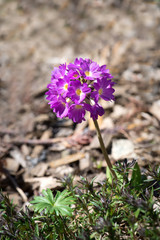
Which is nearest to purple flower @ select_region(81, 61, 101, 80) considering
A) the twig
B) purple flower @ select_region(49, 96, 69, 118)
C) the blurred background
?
purple flower @ select_region(49, 96, 69, 118)

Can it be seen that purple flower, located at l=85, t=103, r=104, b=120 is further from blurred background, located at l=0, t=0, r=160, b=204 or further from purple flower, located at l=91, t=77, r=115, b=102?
blurred background, located at l=0, t=0, r=160, b=204

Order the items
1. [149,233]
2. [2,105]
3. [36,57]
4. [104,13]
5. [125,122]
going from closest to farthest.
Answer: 1. [149,233]
2. [125,122]
3. [2,105]
4. [36,57]
5. [104,13]

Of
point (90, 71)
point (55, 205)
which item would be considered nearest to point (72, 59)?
point (90, 71)

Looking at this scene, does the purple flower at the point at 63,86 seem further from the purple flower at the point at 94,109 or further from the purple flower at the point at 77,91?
the purple flower at the point at 94,109

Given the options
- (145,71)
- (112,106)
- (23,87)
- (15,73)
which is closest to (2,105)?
(23,87)

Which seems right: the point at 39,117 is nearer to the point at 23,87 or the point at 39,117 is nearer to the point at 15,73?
the point at 23,87

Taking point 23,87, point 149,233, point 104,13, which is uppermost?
point 104,13

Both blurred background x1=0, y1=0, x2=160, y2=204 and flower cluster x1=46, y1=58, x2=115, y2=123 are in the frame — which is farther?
blurred background x1=0, y1=0, x2=160, y2=204

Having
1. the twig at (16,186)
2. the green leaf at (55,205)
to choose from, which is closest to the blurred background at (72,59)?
the twig at (16,186)
